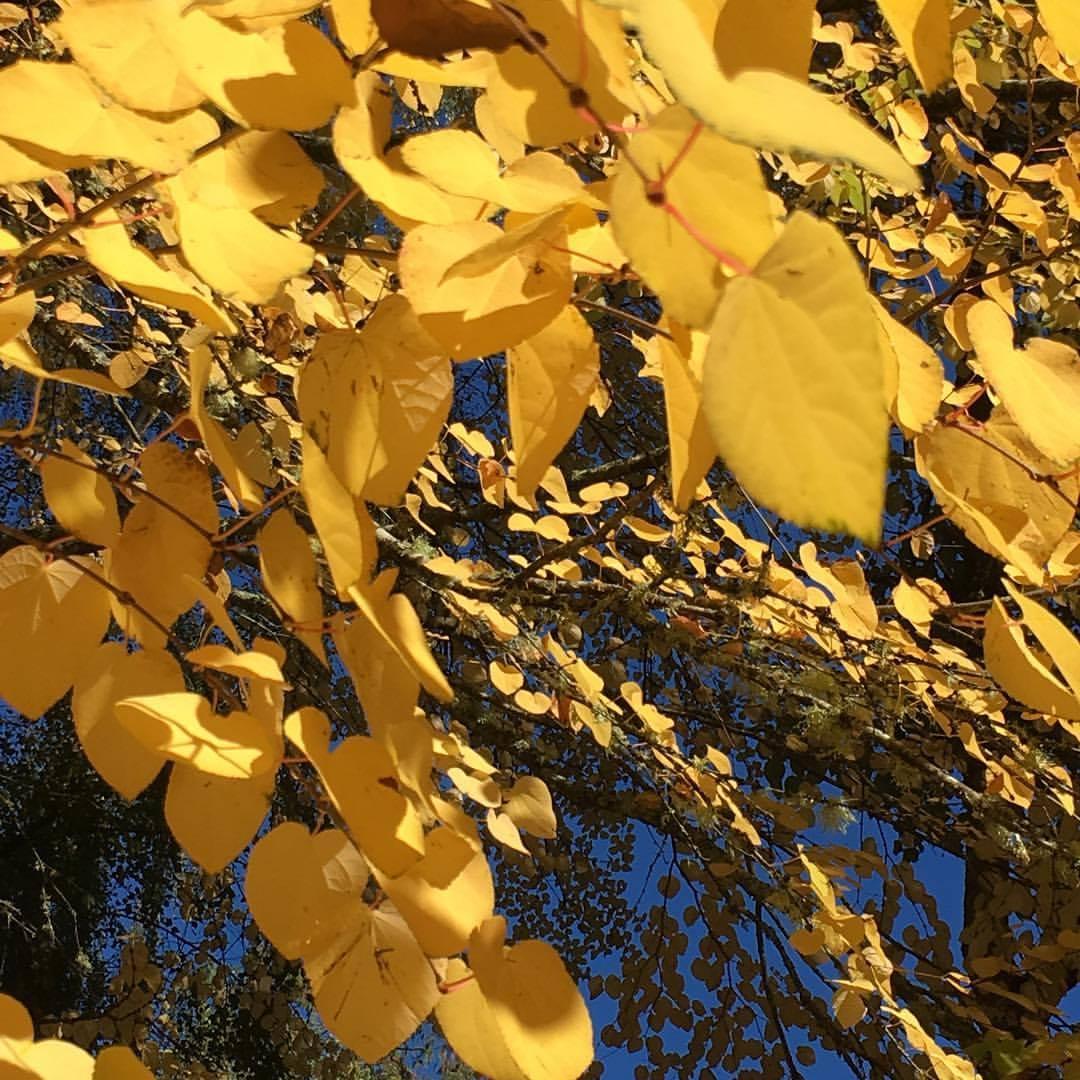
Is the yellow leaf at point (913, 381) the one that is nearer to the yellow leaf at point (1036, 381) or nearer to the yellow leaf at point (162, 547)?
the yellow leaf at point (1036, 381)

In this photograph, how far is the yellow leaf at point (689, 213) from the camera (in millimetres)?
165

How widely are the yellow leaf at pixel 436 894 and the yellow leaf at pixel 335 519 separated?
0.09m

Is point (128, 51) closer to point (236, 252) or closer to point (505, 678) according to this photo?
point (236, 252)

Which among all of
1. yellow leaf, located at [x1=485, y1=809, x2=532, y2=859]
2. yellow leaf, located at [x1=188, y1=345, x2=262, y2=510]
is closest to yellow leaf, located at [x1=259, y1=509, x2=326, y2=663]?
yellow leaf, located at [x1=188, y1=345, x2=262, y2=510]

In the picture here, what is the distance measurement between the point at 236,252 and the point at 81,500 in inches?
5.7

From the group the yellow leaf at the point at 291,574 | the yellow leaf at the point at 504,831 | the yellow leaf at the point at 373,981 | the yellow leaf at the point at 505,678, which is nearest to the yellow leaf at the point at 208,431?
the yellow leaf at the point at 291,574

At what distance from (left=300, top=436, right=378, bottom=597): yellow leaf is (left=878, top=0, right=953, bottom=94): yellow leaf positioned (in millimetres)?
140

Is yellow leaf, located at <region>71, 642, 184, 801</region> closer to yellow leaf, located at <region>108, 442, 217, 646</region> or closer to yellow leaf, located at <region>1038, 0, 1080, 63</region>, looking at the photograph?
yellow leaf, located at <region>108, 442, 217, 646</region>

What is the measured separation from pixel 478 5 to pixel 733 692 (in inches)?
91.6

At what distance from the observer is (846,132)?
142 millimetres

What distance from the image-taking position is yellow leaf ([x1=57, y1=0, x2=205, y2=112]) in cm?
24

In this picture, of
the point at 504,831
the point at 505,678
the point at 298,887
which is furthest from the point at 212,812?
the point at 505,678

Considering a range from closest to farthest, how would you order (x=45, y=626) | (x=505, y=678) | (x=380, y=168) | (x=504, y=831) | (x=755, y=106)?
(x=755, y=106) → (x=380, y=168) → (x=45, y=626) → (x=504, y=831) → (x=505, y=678)

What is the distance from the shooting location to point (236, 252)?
25 centimetres
